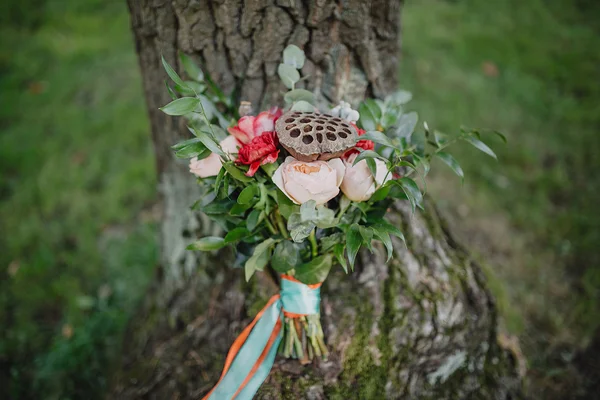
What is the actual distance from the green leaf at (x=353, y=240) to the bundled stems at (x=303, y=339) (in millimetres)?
369

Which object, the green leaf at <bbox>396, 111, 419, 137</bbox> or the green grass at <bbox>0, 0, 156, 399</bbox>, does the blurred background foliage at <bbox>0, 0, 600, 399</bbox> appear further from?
the green leaf at <bbox>396, 111, 419, 137</bbox>

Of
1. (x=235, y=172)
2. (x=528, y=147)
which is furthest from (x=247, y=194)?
(x=528, y=147)

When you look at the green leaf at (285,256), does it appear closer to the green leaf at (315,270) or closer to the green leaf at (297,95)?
the green leaf at (315,270)

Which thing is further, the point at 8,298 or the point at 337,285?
the point at 8,298

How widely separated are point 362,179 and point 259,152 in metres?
0.26

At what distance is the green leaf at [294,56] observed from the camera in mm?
1339

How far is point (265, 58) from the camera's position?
1453mm

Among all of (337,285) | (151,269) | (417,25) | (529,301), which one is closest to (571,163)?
(529,301)

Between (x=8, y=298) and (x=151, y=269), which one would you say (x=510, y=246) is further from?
(x=8, y=298)

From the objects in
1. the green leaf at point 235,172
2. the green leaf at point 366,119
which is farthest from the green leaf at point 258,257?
the green leaf at point 366,119

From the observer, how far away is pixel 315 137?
107 centimetres

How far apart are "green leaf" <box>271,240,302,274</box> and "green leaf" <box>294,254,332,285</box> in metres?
0.04

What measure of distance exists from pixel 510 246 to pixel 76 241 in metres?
2.64

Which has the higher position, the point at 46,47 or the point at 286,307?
the point at 286,307
